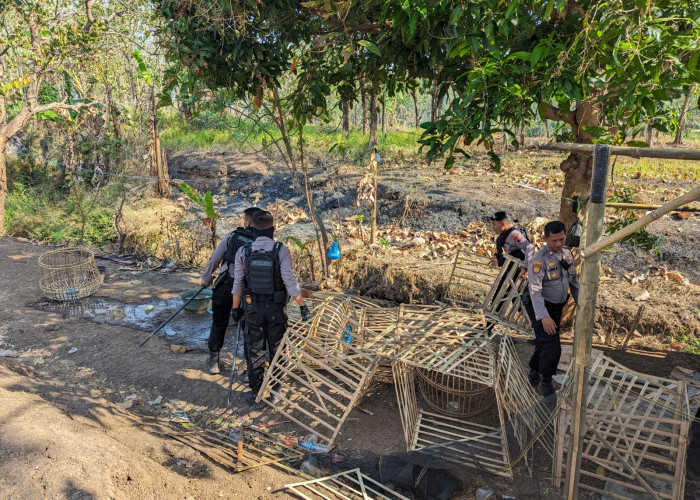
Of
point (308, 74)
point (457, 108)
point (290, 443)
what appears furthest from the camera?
point (308, 74)

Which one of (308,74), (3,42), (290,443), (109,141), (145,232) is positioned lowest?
(290,443)

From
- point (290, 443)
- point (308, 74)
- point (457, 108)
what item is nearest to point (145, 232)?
point (308, 74)

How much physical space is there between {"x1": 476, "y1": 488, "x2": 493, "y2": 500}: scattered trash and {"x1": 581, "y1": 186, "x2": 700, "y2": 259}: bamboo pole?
1.77 meters

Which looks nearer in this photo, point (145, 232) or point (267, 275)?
point (267, 275)

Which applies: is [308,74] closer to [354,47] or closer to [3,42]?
[354,47]

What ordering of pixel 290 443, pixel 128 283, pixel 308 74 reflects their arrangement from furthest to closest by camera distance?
pixel 128 283 → pixel 308 74 → pixel 290 443

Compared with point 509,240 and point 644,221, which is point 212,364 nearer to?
point 509,240

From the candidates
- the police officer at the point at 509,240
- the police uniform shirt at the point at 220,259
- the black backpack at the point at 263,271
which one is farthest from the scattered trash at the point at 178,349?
the police officer at the point at 509,240

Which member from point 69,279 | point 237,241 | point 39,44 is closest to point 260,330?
point 237,241

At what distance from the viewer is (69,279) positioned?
709 cm

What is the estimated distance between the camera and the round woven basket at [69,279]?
21.4 feet

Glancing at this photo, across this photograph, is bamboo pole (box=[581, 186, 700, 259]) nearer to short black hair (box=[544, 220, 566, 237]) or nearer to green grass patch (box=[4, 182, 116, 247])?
short black hair (box=[544, 220, 566, 237])

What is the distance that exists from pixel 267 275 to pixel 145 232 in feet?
18.6

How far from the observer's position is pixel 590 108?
193 inches
